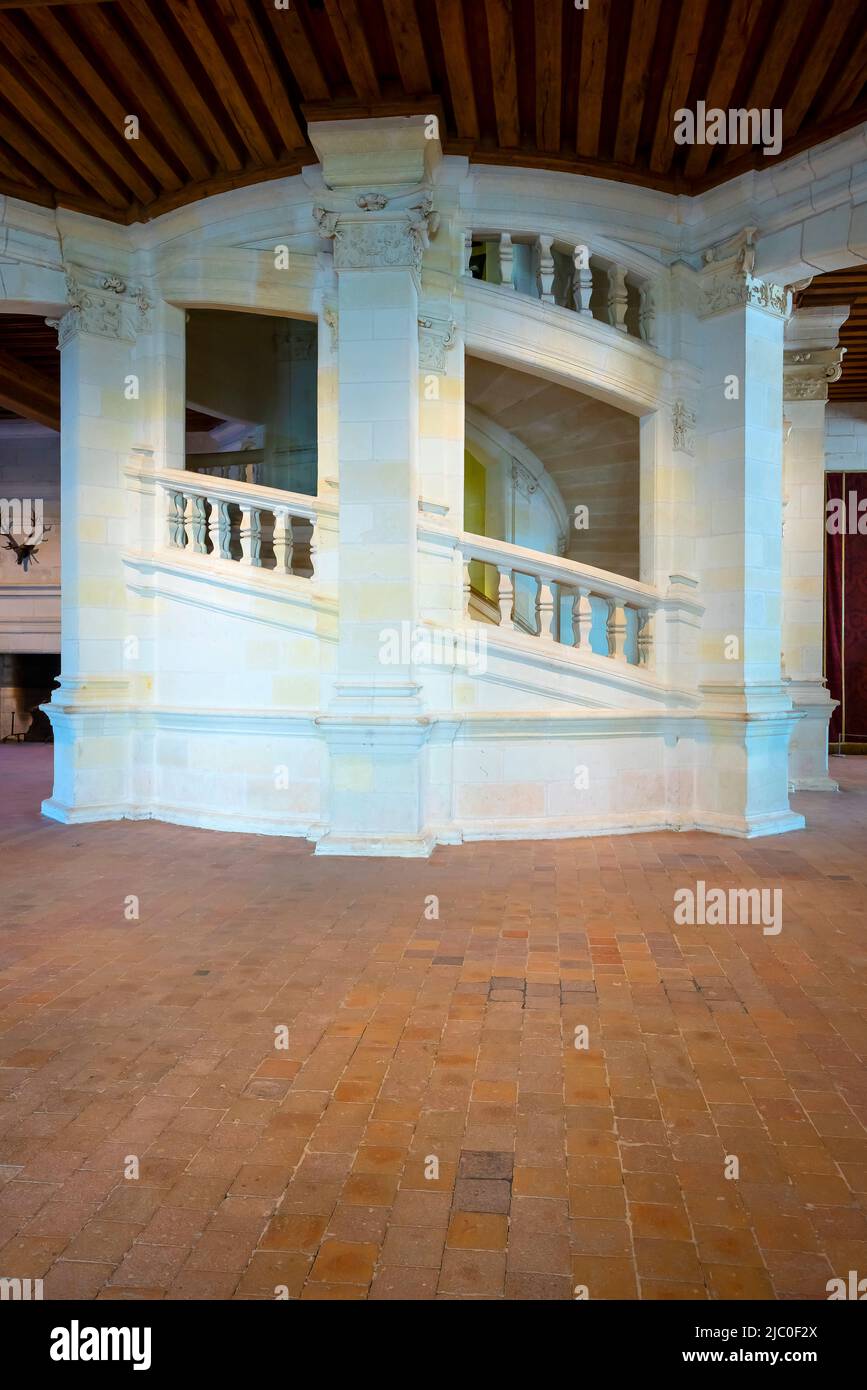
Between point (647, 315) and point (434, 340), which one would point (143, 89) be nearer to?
point (434, 340)

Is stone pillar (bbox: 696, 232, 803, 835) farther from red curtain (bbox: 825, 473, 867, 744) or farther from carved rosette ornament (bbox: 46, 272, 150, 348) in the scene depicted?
red curtain (bbox: 825, 473, 867, 744)

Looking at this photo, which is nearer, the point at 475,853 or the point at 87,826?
the point at 475,853

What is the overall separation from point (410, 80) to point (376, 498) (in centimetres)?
289

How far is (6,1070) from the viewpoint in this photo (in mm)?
3188

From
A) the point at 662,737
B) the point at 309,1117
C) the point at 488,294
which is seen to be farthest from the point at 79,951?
the point at 488,294

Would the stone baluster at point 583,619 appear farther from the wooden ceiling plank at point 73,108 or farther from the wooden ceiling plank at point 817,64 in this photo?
the wooden ceiling plank at point 73,108

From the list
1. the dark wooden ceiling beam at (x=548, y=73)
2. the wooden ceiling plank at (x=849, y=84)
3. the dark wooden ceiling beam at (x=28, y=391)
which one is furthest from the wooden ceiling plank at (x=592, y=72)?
the dark wooden ceiling beam at (x=28, y=391)

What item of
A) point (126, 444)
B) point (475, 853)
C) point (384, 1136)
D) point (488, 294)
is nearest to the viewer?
point (384, 1136)

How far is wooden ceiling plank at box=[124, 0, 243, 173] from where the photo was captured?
18.5 feet

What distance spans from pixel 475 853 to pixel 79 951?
3068 mm

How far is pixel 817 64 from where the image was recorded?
5.94 meters

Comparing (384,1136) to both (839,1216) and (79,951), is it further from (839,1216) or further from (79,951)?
(79,951)

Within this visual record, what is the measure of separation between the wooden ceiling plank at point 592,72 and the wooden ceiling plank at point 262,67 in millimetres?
2083

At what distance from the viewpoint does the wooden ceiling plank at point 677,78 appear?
553 centimetres
